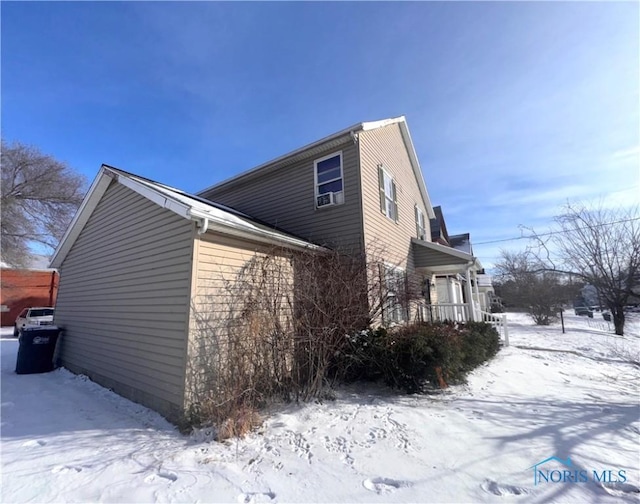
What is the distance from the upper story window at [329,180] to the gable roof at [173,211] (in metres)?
2.19

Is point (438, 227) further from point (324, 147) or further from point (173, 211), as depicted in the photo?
point (173, 211)

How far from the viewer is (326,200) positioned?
9172 mm

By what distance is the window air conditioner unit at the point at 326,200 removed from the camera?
904 centimetres

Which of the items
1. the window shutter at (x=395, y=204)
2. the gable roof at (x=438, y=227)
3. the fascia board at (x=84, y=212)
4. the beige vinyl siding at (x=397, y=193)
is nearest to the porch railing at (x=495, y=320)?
the beige vinyl siding at (x=397, y=193)

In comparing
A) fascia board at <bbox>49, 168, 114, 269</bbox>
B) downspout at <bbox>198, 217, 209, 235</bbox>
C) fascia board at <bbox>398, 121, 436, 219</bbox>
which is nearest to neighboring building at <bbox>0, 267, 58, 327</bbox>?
fascia board at <bbox>49, 168, 114, 269</bbox>

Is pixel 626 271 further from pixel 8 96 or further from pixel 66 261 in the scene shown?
pixel 8 96

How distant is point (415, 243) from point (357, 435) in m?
9.54

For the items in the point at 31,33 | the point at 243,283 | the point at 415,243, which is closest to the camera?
the point at 243,283

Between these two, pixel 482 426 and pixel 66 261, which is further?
pixel 66 261

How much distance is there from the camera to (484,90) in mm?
8328

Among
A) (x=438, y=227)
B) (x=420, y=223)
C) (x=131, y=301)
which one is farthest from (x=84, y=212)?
(x=438, y=227)

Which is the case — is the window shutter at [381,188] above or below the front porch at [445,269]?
above

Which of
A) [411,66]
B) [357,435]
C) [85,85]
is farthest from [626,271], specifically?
[85,85]

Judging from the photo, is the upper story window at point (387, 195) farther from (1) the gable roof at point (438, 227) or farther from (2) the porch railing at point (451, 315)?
(1) the gable roof at point (438, 227)
